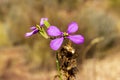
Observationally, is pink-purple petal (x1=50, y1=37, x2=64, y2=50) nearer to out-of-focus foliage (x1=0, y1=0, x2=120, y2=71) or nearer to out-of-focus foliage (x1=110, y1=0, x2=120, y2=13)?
out-of-focus foliage (x1=0, y1=0, x2=120, y2=71)

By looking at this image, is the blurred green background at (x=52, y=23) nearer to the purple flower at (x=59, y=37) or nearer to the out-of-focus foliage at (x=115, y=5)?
the out-of-focus foliage at (x=115, y=5)

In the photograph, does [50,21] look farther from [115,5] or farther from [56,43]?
[56,43]

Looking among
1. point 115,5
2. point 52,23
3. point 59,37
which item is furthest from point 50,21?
point 59,37

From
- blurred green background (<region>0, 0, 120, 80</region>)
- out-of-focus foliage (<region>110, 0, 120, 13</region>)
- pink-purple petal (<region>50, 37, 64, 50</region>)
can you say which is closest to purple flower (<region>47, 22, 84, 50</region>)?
pink-purple petal (<region>50, 37, 64, 50</region>)

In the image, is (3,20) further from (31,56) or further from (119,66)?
(119,66)

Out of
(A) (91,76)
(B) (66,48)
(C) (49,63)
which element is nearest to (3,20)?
(C) (49,63)

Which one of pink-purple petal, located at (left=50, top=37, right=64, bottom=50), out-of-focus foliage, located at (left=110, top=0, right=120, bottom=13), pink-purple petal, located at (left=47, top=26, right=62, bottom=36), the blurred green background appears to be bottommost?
pink-purple petal, located at (left=50, top=37, right=64, bottom=50)

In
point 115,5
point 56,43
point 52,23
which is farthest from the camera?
point 115,5

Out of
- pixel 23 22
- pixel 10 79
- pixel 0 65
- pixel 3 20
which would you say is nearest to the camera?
pixel 10 79

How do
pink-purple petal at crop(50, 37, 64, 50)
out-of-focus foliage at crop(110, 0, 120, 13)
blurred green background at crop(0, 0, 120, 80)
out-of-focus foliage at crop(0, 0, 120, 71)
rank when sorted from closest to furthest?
pink-purple petal at crop(50, 37, 64, 50), blurred green background at crop(0, 0, 120, 80), out-of-focus foliage at crop(0, 0, 120, 71), out-of-focus foliage at crop(110, 0, 120, 13)
